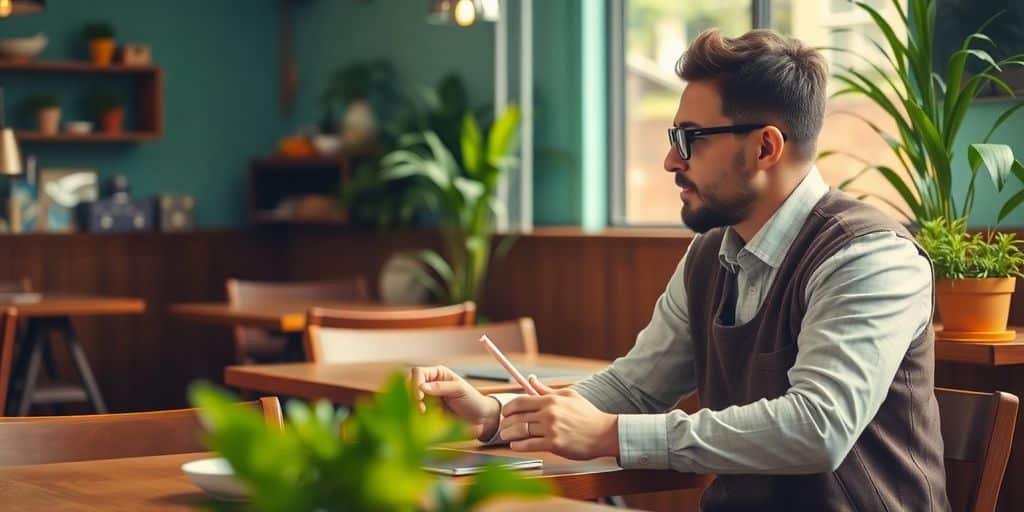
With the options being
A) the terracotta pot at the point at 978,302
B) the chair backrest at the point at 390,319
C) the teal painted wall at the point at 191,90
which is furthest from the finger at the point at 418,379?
the teal painted wall at the point at 191,90

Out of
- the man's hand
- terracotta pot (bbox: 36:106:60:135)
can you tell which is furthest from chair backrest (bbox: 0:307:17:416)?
the man's hand

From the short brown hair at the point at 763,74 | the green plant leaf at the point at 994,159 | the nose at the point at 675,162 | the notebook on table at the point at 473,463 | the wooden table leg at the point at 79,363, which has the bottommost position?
the wooden table leg at the point at 79,363

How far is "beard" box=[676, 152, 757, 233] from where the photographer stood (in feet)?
7.47

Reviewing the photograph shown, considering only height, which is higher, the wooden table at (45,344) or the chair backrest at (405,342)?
the chair backrest at (405,342)

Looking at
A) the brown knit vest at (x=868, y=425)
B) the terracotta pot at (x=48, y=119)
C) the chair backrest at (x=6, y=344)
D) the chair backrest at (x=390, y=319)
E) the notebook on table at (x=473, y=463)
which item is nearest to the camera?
the notebook on table at (x=473, y=463)

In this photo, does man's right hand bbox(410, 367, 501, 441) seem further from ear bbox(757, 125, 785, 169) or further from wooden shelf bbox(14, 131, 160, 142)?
wooden shelf bbox(14, 131, 160, 142)

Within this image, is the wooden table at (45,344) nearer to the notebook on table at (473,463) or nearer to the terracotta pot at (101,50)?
the terracotta pot at (101,50)

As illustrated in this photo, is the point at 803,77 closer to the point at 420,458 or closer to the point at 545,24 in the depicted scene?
the point at 420,458

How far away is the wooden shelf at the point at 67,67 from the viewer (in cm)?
685

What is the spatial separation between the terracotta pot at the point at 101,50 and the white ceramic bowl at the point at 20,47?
0.25 metres

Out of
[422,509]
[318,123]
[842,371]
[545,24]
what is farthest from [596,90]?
[422,509]

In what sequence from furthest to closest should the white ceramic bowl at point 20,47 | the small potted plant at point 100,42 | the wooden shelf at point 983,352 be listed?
1. the small potted plant at point 100,42
2. the white ceramic bowl at point 20,47
3. the wooden shelf at point 983,352

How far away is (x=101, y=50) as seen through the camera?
7.04m

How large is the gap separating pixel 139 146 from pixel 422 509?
22.0 feet
